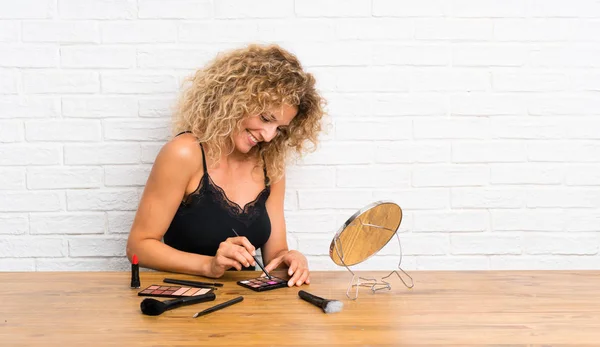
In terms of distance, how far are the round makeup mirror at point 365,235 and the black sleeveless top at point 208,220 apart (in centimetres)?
56

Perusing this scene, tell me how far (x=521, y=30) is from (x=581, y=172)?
1.97 ft

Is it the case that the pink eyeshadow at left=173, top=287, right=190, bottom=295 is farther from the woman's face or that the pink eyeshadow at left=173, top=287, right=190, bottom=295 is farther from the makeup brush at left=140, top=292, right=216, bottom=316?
the woman's face

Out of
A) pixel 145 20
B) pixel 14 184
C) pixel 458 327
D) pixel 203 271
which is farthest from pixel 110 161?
pixel 458 327

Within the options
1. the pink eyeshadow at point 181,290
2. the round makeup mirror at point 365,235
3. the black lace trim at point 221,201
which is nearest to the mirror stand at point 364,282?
the round makeup mirror at point 365,235

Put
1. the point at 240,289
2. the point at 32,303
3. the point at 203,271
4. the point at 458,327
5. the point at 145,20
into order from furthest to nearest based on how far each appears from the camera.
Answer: the point at 145,20 < the point at 203,271 < the point at 240,289 < the point at 32,303 < the point at 458,327

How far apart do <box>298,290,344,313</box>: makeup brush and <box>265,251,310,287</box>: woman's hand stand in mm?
155

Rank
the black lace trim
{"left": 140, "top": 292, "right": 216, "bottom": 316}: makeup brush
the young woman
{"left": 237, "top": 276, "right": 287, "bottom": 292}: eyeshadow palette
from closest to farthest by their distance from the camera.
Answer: {"left": 140, "top": 292, "right": 216, "bottom": 316}: makeup brush
{"left": 237, "top": 276, "right": 287, "bottom": 292}: eyeshadow palette
the young woman
the black lace trim

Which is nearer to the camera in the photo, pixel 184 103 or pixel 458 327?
pixel 458 327

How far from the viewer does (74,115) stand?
2355 mm

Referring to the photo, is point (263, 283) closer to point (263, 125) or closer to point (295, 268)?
point (295, 268)

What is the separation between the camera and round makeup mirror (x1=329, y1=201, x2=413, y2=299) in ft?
5.12

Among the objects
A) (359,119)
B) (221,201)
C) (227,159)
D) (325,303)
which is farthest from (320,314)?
(359,119)

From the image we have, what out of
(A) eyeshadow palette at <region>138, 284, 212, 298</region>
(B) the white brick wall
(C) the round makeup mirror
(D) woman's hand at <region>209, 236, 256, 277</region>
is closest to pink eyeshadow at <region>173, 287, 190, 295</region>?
(A) eyeshadow palette at <region>138, 284, 212, 298</region>

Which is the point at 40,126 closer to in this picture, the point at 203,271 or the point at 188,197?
the point at 188,197
